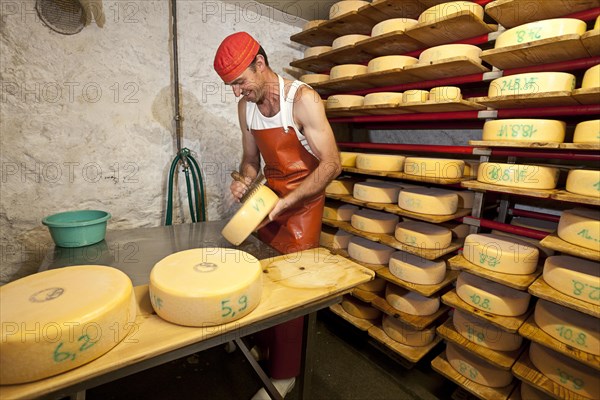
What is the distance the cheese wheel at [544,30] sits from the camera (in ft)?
4.96

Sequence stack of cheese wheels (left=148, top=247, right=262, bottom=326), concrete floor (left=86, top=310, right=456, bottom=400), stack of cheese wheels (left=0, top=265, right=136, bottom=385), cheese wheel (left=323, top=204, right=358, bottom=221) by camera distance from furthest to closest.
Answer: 1. cheese wheel (left=323, top=204, right=358, bottom=221)
2. concrete floor (left=86, top=310, right=456, bottom=400)
3. stack of cheese wheels (left=148, top=247, right=262, bottom=326)
4. stack of cheese wheels (left=0, top=265, right=136, bottom=385)

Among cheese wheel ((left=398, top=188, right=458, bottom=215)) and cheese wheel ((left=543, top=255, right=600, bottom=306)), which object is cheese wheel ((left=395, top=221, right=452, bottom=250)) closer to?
cheese wheel ((left=398, top=188, right=458, bottom=215))

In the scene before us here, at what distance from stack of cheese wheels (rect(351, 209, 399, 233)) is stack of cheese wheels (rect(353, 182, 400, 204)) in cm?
14

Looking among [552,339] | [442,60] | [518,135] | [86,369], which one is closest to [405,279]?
Answer: [552,339]

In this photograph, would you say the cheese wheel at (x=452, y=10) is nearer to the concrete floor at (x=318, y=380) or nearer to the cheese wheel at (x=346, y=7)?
the cheese wheel at (x=346, y=7)

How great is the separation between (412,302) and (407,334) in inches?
9.6

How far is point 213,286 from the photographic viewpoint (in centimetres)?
96

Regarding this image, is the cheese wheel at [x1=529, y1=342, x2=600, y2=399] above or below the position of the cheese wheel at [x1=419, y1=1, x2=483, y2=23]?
below

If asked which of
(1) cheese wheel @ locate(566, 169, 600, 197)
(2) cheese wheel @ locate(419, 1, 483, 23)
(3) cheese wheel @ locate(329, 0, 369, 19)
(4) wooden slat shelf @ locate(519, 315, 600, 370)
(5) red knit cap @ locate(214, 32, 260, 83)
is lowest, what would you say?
(4) wooden slat shelf @ locate(519, 315, 600, 370)

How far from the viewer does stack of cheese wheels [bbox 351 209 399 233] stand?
2.43 m

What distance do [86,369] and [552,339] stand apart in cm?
202

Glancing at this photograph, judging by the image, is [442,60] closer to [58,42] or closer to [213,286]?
[213,286]

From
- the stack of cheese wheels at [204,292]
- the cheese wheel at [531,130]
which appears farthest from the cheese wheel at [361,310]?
the stack of cheese wheels at [204,292]

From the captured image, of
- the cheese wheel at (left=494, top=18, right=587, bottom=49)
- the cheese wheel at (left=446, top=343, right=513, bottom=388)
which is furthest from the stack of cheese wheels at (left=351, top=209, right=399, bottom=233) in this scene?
the cheese wheel at (left=494, top=18, right=587, bottom=49)
